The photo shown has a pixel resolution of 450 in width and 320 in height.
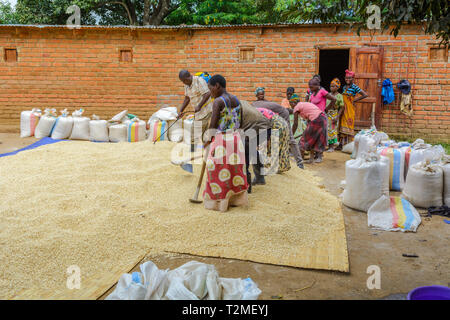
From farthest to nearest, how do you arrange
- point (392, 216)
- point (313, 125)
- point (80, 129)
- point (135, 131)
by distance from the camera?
point (80, 129)
point (135, 131)
point (313, 125)
point (392, 216)

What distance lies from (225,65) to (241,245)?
6750mm

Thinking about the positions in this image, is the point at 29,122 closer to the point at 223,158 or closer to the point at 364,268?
the point at 223,158

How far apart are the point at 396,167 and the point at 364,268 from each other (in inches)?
103

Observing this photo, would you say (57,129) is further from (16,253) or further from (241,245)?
(241,245)

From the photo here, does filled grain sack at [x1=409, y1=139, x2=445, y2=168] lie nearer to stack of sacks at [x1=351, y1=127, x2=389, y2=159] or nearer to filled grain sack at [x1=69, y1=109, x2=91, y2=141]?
stack of sacks at [x1=351, y1=127, x2=389, y2=159]

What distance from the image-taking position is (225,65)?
30.7 ft

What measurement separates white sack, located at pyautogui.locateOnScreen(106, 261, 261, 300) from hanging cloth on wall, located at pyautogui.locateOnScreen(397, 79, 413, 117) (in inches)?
306

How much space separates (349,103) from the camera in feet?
25.1

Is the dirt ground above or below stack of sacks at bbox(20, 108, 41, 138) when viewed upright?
below

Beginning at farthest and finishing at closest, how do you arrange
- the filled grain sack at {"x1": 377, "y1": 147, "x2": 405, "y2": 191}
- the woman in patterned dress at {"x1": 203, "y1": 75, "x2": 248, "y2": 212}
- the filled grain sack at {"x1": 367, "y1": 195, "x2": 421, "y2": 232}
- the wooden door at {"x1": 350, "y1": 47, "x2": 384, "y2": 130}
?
the wooden door at {"x1": 350, "y1": 47, "x2": 384, "y2": 130}
the filled grain sack at {"x1": 377, "y1": 147, "x2": 405, "y2": 191}
the woman in patterned dress at {"x1": 203, "y1": 75, "x2": 248, "y2": 212}
the filled grain sack at {"x1": 367, "y1": 195, "x2": 421, "y2": 232}

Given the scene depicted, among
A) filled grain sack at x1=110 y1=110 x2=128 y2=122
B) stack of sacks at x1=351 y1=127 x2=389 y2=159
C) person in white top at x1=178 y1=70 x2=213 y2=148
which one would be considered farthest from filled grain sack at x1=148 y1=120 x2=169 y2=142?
stack of sacks at x1=351 y1=127 x2=389 y2=159

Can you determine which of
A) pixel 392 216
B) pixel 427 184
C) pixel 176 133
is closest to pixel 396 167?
pixel 427 184

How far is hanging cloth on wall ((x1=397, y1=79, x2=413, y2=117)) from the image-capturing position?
336 inches

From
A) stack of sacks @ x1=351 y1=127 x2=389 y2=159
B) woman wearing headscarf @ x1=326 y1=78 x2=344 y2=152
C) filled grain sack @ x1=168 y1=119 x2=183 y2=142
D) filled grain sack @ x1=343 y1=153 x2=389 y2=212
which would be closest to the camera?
filled grain sack @ x1=343 y1=153 x2=389 y2=212
